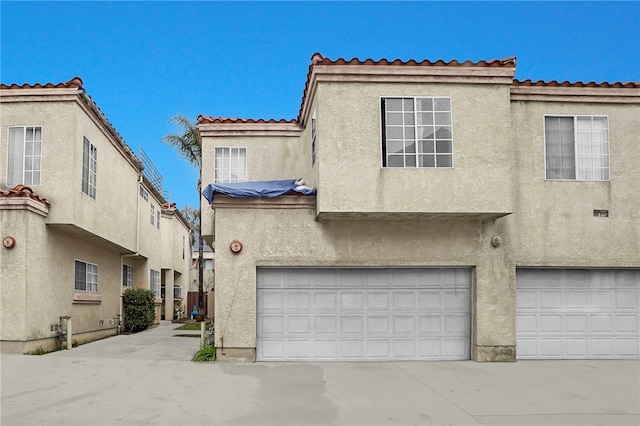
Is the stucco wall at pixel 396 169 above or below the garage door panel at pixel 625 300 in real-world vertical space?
above

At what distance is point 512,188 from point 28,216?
10339 millimetres

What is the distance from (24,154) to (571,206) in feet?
40.8

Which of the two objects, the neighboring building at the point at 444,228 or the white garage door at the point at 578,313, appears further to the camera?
the white garage door at the point at 578,313

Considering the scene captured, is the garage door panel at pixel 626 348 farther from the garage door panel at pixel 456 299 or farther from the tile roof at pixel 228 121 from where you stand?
the tile roof at pixel 228 121

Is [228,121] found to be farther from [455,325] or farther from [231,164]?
[455,325]

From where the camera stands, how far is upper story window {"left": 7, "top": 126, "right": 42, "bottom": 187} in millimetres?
13336

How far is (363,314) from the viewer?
12.1 metres

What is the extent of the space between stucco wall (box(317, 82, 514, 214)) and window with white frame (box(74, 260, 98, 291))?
8.23 m

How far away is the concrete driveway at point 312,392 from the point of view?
7629mm

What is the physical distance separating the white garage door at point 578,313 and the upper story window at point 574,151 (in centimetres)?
215

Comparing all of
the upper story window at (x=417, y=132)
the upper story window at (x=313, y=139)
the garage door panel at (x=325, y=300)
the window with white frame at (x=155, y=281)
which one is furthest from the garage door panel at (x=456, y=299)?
the window with white frame at (x=155, y=281)

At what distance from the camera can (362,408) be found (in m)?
8.14

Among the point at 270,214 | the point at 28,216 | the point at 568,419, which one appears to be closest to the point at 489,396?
the point at 568,419

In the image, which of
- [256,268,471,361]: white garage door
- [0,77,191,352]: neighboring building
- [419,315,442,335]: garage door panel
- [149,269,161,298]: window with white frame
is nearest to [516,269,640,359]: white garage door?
[256,268,471,361]: white garage door
